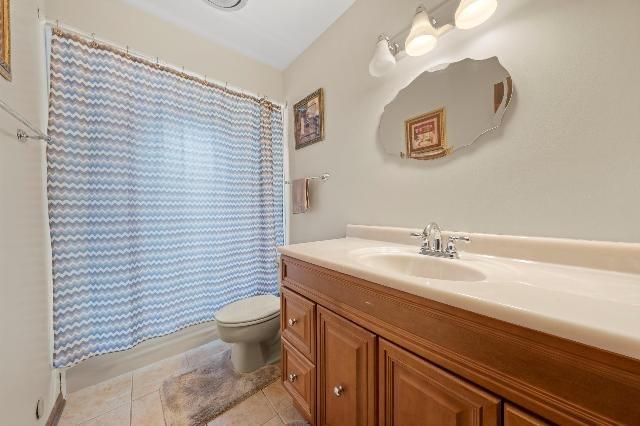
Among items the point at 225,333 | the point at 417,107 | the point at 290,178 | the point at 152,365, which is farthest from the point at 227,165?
the point at 152,365

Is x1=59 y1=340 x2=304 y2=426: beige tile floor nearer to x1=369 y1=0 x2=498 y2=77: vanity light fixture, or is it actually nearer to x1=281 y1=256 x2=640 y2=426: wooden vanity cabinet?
x1=281 y1=256 x2=640 y2=426: wooden vanity cabinet

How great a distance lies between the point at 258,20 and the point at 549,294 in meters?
2.04

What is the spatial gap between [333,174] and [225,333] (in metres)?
1.21

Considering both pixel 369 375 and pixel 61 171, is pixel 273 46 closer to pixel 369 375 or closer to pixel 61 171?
pixel 61 171

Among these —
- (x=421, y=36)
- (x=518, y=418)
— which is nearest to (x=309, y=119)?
(x=421, y=36)

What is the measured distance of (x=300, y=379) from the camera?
101 cm

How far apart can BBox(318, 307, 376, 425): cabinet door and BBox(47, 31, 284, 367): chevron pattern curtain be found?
107 centimetres

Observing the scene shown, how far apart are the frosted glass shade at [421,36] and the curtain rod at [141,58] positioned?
1.23m

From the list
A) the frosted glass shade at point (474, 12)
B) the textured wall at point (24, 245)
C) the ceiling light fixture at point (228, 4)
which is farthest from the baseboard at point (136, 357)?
the frosted glass shade at point (474, 12)

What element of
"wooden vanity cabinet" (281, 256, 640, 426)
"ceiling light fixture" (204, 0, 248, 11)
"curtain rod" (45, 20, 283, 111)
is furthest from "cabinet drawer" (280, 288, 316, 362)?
"ceiling light fixture" (204, 0, 248, 11)

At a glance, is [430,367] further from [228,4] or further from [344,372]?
[228,4]

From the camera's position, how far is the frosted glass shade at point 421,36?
37.6 inches

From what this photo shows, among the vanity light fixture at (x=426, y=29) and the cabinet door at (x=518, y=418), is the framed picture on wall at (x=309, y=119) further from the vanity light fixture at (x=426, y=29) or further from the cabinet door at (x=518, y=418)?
the cabinet door at (x=518, y=418)

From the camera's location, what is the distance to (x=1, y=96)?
0.79 meters
